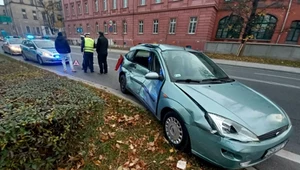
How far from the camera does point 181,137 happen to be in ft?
7.88

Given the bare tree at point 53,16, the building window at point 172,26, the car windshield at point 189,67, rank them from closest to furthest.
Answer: the car windshield at point 189,67 → the building window at point 172,26 → the bare tree at point 53,16

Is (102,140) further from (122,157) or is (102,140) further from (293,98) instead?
(293,98)

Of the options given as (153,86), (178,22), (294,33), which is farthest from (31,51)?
(294,33)

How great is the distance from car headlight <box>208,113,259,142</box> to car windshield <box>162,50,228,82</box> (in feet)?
3.36

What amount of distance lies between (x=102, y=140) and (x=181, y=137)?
4.42ft

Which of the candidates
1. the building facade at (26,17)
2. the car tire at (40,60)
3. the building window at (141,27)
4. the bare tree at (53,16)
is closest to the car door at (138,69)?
the car tire at (40,60)

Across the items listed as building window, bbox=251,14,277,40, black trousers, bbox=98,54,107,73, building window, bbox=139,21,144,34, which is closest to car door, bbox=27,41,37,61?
black trousers, bbox=98,54,107,73

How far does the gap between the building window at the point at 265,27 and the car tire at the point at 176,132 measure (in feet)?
75.5

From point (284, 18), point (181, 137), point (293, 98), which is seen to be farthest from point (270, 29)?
point (181, 137)

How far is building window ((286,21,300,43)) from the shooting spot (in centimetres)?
1897

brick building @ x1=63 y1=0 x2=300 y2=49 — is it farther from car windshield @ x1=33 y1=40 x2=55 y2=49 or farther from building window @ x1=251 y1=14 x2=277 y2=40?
car windshield @ x1=33 y1=40 x2=55 y2=49

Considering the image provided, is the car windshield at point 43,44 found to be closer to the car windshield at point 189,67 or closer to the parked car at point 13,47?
the parked car at point 13,47

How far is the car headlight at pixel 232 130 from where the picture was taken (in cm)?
185

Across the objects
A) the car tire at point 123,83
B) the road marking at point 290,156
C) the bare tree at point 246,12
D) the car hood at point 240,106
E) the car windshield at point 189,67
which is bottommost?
the road marking at point 290,156
